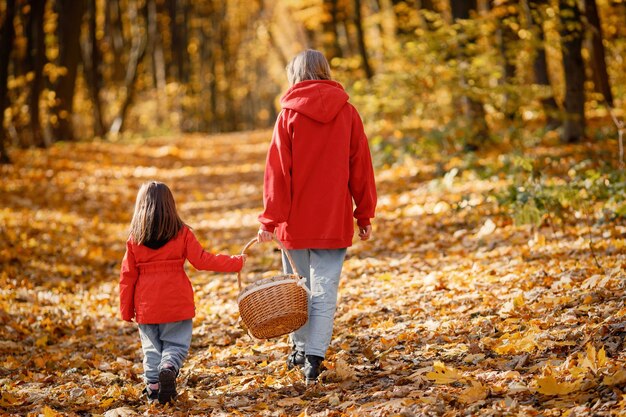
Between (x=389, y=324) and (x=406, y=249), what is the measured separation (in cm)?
279

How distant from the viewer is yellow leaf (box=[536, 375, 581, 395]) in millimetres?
3664

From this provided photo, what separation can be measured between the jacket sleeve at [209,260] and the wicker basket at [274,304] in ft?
0.65

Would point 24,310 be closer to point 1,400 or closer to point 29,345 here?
point 29,345

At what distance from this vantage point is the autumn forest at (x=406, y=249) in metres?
4.41

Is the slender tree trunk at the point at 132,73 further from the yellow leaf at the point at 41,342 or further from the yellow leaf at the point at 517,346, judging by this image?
the yellow leaf at the point at 517,346

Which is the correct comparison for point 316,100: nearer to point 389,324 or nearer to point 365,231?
point 365,231

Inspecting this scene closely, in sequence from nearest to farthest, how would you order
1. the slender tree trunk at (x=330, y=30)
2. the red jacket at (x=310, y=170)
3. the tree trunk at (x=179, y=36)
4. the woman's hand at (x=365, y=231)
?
the red jacket at (x=310, y=170)
the woman's hand at (x=365, y=231)
the slender tree trunk at (x=330, y=30)
the tree trunk at (x=179, y=36)

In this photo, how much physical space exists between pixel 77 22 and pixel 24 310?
47.6 feet

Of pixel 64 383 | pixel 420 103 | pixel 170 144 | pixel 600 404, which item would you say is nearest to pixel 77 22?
pixel 170 144

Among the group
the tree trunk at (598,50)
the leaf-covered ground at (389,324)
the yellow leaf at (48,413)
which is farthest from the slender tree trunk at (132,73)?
the yellow leaf at (48,413)

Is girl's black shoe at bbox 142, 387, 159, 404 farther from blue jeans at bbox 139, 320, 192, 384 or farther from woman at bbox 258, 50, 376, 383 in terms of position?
woman at bbox 258, 50, 376, 383

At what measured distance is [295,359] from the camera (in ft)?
16.3

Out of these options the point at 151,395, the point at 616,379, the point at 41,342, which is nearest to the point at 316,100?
the point at 151,395

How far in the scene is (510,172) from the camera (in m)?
9.87
